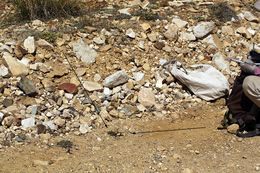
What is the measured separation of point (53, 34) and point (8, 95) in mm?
1374

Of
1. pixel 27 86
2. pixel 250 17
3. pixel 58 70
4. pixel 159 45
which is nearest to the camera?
pixel 27 86

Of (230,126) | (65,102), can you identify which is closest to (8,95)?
(65,102)

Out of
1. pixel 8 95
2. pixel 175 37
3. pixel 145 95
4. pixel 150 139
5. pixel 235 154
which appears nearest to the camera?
pixel 235 154

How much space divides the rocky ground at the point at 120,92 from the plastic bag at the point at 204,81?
12 centimetres

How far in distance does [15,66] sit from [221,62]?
3151mm

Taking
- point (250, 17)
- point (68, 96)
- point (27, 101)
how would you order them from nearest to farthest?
point (27, 101) < point (68, 96) < point (250, 17)

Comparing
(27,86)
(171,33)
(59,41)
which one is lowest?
(171,33)

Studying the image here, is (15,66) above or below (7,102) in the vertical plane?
above

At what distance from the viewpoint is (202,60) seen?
5.27 metres

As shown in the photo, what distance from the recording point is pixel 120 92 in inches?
177

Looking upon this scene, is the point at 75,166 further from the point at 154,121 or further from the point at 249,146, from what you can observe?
the point at 249,146

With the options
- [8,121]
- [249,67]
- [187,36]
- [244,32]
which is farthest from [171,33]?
[8,121]

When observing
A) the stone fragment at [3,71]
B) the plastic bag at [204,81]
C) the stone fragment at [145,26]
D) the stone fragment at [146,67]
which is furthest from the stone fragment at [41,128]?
the stone fragment at [145,26]

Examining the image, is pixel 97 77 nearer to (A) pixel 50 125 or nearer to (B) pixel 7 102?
(A) pixel 50 125
